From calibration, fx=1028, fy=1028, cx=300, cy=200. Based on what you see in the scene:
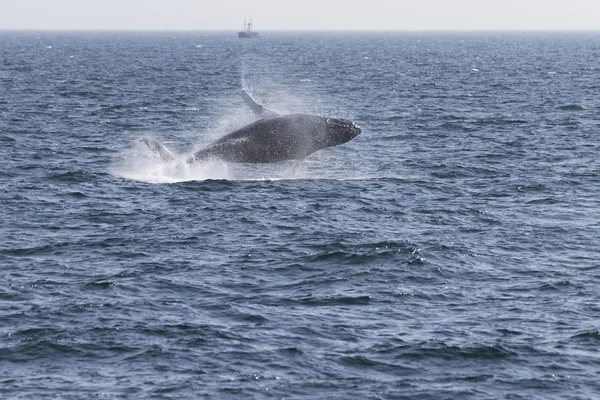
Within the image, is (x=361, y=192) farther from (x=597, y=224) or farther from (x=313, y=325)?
(x=313, y=325)

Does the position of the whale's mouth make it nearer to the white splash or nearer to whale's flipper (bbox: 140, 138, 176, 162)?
the white splash

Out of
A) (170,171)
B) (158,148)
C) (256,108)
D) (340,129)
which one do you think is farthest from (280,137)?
(170,171)

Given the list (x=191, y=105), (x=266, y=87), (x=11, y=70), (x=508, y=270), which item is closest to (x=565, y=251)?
(x=508, y=270)

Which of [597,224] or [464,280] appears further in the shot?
[597,224]

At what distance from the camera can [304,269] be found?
31875 millimetres

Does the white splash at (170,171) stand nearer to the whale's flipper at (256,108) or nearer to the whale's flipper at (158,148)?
the whale's flipper at (158,148)

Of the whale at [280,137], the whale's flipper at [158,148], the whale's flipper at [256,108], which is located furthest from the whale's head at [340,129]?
the whale's flipper at [158,148]

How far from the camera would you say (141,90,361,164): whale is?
39656 mm

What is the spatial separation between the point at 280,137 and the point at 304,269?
9.43 m

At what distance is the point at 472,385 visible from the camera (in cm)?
2305

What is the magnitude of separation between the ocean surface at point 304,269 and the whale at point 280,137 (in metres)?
2.12

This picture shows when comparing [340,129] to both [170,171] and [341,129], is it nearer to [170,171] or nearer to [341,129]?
[341,129]

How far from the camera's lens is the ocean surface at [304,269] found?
23.7 metres

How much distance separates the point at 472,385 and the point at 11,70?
4839 inches
